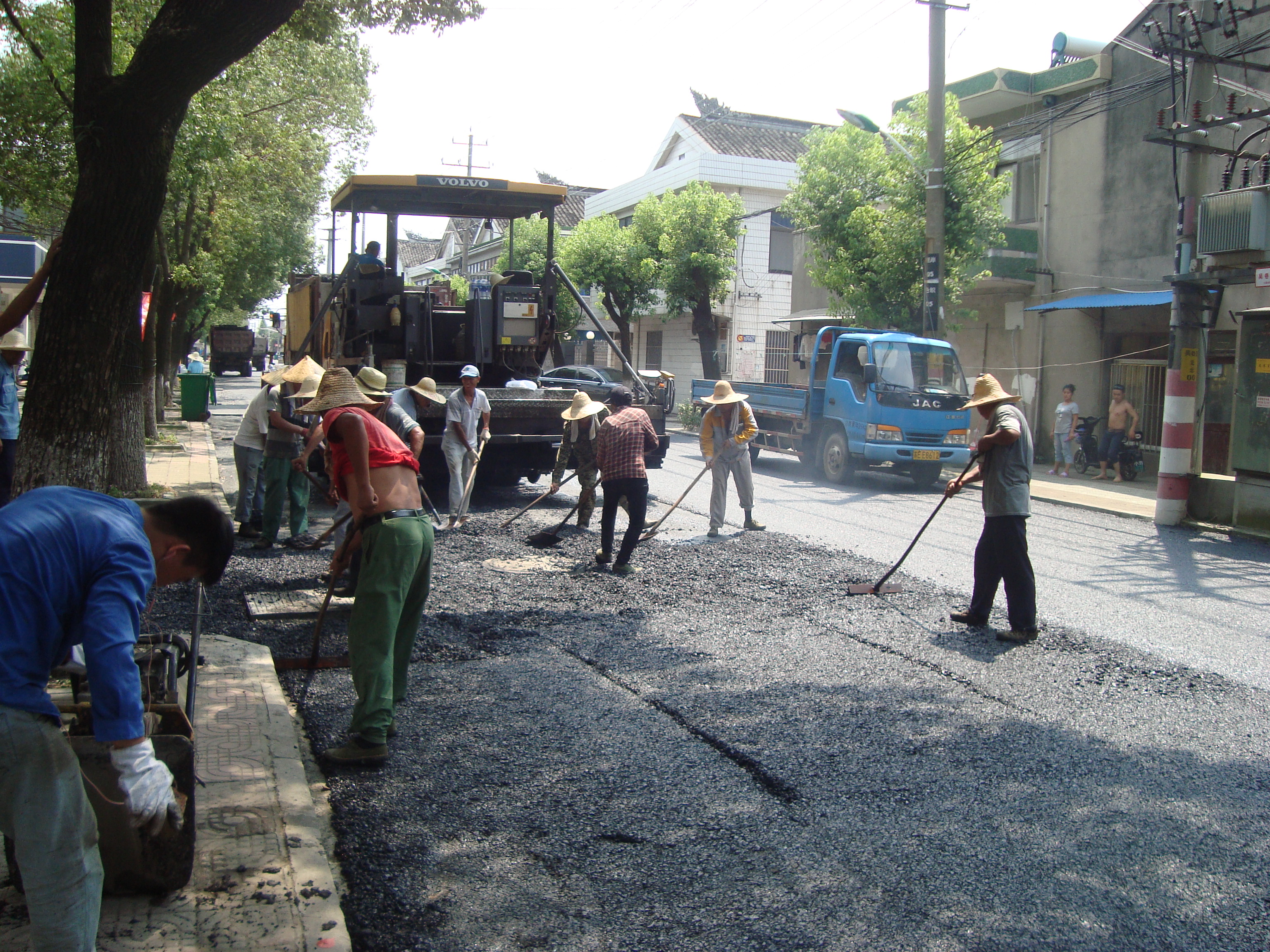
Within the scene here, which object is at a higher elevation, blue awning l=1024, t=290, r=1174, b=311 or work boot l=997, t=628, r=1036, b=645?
blue awning l=1024, t=290, r=1174, b=311

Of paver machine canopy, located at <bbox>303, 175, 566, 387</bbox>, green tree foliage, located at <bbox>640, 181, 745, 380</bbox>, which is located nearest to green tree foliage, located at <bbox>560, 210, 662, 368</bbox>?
green tree foliage, located at <bbox>640, 181, 745, 380</bbox>

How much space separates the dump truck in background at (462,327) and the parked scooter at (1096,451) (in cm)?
897

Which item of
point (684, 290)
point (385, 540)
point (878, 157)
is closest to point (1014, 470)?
point (385, 540)

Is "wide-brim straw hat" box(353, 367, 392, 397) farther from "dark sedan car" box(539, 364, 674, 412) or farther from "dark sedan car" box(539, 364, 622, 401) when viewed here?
"dark sedan car" box(539, 364, 622, 401)

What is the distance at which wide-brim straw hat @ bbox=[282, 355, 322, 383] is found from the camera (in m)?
8.58

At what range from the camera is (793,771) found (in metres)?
4.25

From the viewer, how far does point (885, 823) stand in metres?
3.76

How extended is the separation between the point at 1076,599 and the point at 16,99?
1129 centimetres

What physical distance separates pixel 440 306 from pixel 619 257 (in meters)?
18.5

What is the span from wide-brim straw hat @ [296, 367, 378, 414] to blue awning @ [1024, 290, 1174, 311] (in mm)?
15175

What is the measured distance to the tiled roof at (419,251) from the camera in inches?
2852

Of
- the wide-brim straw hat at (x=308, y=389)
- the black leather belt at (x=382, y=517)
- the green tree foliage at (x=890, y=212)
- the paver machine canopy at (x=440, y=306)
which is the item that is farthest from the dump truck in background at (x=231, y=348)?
the black leather belt at (x=382, y=517)

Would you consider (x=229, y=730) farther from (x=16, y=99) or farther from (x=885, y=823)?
(x=16, y=99)

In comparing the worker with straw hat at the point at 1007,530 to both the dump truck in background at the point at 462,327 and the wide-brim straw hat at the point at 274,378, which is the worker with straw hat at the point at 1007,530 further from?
the wide-brim straw hat at the point at 274,378
